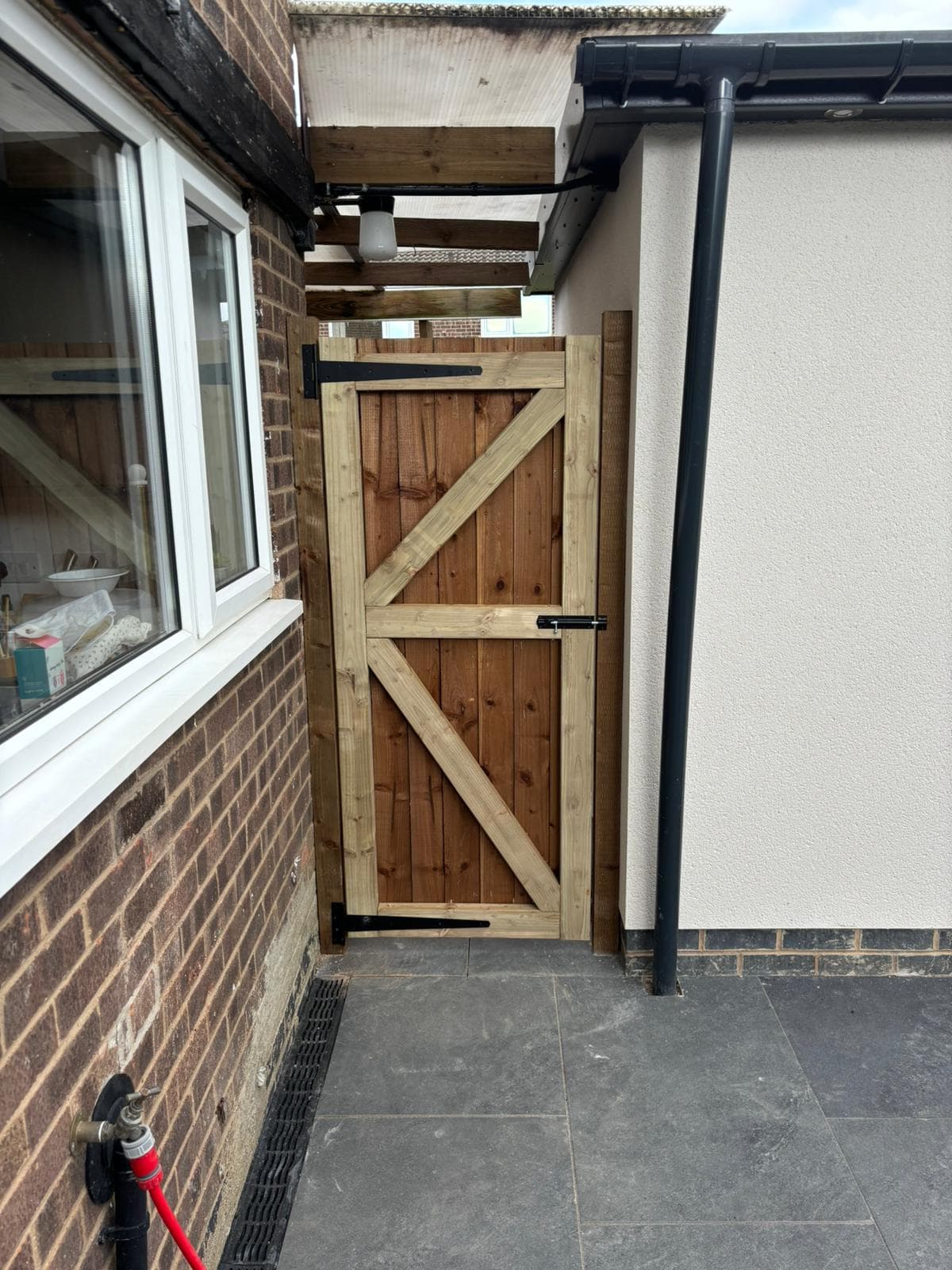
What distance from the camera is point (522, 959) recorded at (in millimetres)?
3408

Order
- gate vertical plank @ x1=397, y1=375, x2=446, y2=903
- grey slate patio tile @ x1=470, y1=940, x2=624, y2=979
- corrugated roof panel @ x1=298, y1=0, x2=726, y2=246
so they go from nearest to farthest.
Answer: corrugated roof panel @ x1=298, y1=0, x2=726, y2=246
gate vertical plank @ x1=397, y1=375, x2=446, y2=903
grey slate patio tile @ x1=470, y1=940, x2=624, y2=979

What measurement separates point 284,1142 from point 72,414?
203 cm

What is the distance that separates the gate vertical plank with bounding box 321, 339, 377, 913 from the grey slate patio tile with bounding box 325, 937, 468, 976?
0.14 metres

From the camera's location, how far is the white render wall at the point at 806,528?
2758mm

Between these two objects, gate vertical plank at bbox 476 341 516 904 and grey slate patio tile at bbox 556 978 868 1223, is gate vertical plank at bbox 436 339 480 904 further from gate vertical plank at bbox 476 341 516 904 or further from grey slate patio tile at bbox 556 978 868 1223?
grey slate patio tile at bbox 556 978 868 1223

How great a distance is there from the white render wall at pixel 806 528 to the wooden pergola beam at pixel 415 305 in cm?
264

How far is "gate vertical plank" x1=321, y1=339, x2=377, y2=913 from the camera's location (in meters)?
3.16

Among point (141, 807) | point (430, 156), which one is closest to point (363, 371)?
point (430, 156)

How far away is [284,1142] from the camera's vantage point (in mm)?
2533

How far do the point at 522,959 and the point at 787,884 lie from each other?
3.35ft

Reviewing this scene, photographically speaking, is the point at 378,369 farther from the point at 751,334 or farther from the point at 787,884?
the point at 787,884

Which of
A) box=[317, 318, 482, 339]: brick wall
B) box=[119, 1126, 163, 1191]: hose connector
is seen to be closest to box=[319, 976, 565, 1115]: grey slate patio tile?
box=[119, 1126, 163, 1191]: hose connector

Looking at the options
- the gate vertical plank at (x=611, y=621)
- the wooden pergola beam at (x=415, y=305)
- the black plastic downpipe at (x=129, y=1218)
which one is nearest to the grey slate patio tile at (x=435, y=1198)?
the black plastic downpipe at (x=129, y=1218)

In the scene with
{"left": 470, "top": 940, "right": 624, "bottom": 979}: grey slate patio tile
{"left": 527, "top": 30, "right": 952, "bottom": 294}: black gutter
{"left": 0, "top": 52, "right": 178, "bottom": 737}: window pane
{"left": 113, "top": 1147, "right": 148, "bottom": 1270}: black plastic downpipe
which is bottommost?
{"left": 470, "top": 940, "right": 624, "bottom": 979}: grey slate patio tile
